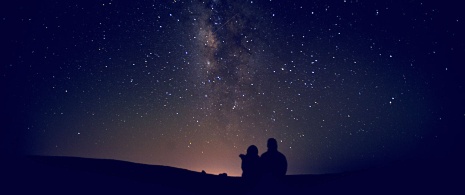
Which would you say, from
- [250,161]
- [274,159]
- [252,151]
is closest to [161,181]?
[250,161]

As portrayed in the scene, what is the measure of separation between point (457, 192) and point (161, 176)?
3.13 metres

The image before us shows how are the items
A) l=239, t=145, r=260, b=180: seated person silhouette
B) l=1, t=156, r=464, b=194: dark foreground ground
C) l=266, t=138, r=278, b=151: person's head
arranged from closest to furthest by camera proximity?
l=1, t=156, r=464, b=194: dark foreground ground, l=239, t=145, r=260, b=180: seated person silhouette, l=266, t=138, r=278, b=151: person's head

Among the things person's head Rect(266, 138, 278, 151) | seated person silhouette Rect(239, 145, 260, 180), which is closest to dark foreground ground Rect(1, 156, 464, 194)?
seated person silhouette Rect(239, 145, 260, 180)

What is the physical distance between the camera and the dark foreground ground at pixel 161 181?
8.84 feet

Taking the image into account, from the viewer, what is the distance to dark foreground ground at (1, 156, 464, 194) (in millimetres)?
2695

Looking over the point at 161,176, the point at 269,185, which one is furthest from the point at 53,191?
the point at 269,185

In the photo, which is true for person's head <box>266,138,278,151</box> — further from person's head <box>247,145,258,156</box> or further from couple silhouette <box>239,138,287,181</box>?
person's head <box>247,145,258,156</box>

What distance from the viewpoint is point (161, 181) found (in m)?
3.49

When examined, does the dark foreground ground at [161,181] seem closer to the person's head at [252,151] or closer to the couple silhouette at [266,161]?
the couple silhouette at [266,161]

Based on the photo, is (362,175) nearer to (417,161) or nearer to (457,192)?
(417,161)

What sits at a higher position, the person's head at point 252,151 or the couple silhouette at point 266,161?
the person's head at point 252,151

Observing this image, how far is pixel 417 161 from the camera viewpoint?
325 cm

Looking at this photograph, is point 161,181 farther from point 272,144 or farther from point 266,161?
point 272,144

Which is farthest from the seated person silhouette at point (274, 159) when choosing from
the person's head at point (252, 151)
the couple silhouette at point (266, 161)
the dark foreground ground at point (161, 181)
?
the dark foreground ground at point (161, 181)
